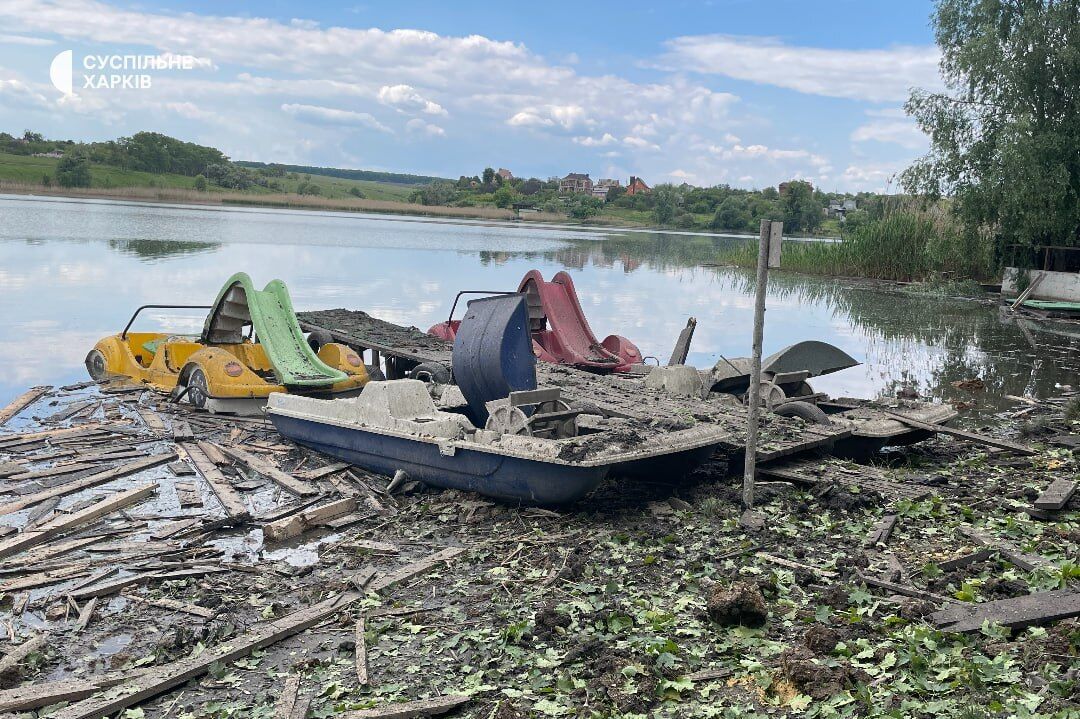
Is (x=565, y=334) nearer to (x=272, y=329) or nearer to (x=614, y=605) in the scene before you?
(x=272, y=329)

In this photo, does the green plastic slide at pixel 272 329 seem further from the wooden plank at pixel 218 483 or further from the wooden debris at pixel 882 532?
the wooden debris at pixel 882 532

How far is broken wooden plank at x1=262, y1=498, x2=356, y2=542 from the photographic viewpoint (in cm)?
840

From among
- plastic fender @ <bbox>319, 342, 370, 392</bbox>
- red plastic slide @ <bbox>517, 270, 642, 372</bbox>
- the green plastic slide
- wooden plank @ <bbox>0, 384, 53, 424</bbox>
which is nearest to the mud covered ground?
wooden plank @ <bbox>0, 384, 53, 424</bbox>

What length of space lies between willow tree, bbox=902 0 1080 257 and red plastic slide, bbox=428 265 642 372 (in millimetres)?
21717

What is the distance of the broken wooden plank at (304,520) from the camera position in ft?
27.6

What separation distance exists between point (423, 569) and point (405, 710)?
2.39 meters

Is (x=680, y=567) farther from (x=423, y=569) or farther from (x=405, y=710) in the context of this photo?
(x=405, y=710)

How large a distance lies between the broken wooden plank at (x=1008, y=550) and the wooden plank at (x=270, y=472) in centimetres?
639

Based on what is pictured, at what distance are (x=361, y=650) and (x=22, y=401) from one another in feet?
33.9

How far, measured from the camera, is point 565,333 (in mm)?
16609

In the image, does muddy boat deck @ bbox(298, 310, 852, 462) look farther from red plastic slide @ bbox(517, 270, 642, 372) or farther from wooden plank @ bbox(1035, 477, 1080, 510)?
wooden plank @ bbox(1035, 477, 1080, 510)

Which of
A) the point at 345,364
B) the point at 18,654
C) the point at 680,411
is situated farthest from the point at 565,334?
the point at 18,654

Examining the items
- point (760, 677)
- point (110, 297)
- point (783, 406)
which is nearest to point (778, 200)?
point (110, 297)

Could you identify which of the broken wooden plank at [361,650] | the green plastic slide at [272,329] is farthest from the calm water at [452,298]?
the broken wooden plank at [361,650]
